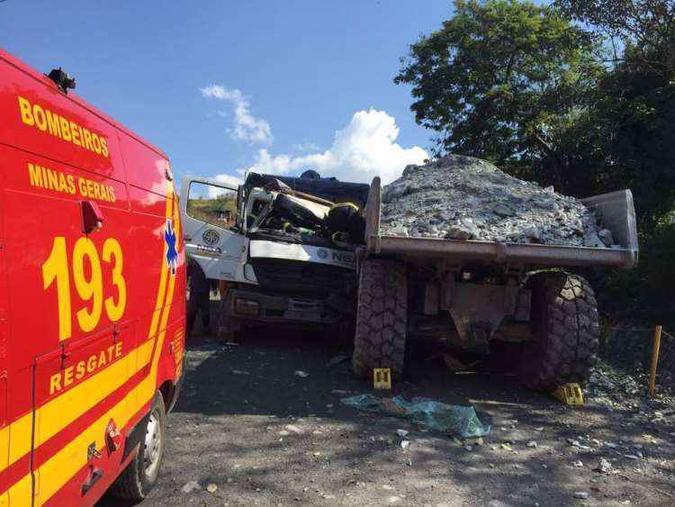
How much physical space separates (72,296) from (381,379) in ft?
14.5

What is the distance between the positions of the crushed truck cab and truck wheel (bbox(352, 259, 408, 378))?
174 cm

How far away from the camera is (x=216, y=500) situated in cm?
358

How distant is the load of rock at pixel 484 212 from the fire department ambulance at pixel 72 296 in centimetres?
310

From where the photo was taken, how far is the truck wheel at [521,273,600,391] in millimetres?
5918

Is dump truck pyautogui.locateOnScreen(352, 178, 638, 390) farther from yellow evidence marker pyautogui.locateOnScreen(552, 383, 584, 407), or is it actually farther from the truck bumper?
the truck bumper

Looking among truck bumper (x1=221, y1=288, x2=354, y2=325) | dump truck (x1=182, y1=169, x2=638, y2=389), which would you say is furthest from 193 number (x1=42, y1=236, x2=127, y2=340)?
truck bumper (x1=221, y1=288, x2=354, y2=325)

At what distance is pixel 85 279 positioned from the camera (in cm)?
231

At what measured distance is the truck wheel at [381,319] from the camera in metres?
6.01

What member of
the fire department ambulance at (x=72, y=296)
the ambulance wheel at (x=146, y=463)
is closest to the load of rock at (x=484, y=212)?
the ambulance wheel at (x=146, y=463)

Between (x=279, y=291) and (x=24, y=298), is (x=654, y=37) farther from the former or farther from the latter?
(x=24, y=298)

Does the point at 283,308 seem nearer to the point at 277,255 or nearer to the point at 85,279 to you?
the point at 277,255

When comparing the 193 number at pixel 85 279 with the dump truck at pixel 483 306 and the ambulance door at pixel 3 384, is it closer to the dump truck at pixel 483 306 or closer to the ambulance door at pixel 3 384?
the ambulance door at pixel 3 384

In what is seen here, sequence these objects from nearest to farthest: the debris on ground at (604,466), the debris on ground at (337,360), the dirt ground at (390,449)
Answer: the dirt ground at (390,449) → the debris on ground at (604,466) → the debris on ground at (337,360)

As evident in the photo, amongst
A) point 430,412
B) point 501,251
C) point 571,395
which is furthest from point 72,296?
point 571,395
